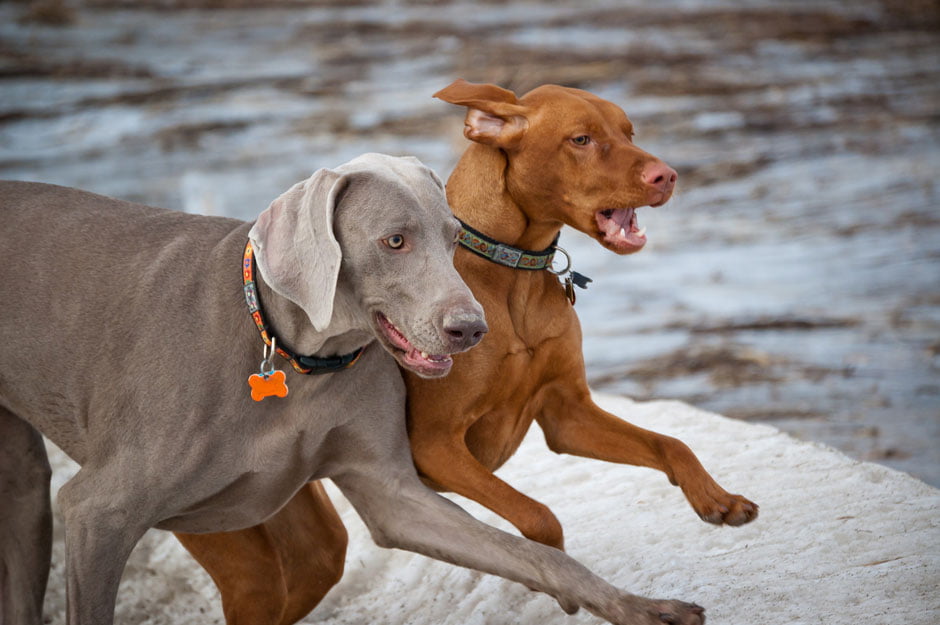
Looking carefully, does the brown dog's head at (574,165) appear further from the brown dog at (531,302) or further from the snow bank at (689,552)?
the snow bank at (689,552)

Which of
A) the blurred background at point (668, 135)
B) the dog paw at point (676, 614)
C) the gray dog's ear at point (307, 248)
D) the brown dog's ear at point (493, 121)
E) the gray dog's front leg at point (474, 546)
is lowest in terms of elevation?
the blurred background at point (668, 135)

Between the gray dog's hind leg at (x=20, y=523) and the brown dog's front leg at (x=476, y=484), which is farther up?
the brown dog's front leg at (x=476, y=484)

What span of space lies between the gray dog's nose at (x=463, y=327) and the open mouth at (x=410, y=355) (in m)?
0.08

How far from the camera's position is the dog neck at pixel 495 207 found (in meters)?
3.60

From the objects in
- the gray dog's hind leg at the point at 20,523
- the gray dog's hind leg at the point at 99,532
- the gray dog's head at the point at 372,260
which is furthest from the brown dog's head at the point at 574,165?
the gray dog's hind leg at the point at 20,523

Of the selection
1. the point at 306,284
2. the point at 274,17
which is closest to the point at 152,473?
the point at 306,284

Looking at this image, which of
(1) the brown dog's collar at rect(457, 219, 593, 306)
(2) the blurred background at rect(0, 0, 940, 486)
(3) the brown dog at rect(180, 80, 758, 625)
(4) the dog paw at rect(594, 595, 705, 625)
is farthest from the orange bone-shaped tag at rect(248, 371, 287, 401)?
(2) the blurred background at rect(0, 0, 940, 486)

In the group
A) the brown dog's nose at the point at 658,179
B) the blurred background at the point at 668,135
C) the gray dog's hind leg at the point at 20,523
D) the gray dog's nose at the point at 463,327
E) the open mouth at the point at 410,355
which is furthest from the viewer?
the blurred background at the point at 668,135

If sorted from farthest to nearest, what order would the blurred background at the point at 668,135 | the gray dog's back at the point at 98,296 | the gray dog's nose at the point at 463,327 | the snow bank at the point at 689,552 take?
1. the blurred background at the point at 668,135
2. the snow bank at the point at 689,552
3. the gray dog's back at the point at 98,296
4. the gray dog's nose at the point at 463,327

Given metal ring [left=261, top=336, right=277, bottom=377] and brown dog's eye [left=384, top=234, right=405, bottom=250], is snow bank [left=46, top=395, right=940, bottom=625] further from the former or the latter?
brown dog's eye [left=384, top=234, right=405, bottom=250]

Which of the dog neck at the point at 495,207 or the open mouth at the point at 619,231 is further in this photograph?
the dog neck at the point at 495,207

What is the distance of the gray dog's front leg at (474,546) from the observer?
3.18 meters

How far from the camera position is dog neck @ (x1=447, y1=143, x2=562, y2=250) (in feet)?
Result: 11.8

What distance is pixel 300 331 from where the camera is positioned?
3.21m
